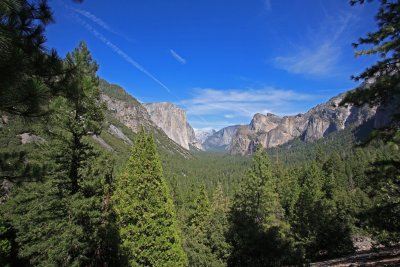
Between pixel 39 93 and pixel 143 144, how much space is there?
15.2 metres

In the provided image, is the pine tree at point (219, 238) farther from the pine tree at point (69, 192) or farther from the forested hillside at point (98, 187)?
the pine tree at point (69, 192)

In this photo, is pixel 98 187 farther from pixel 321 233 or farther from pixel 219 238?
pixel 321 233

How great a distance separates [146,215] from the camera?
17.6 m

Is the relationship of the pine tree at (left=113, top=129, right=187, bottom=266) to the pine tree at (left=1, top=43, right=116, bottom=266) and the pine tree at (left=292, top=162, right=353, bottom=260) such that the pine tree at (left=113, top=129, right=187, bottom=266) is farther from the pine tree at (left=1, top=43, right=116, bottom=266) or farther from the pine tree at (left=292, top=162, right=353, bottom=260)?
the pine tree at (left=292, top=162, right=353, bottom=260)

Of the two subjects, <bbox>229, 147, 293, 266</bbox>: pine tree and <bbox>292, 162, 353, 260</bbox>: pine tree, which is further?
<bbox>292, 162, 353, 260</bbox>: pine tree

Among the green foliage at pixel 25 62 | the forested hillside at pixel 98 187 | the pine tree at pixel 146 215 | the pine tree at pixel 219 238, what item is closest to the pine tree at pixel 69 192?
the forested hillside at pixel 98 187

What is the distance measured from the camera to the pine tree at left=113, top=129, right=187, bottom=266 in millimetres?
17312

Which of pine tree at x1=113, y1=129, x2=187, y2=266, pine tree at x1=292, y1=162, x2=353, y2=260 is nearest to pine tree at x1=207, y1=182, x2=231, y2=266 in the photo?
pine tree at x1=113, y1=129, x2=187, y2=266

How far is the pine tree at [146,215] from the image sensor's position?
17.3 metres

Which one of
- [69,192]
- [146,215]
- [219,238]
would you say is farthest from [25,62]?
[219,238]

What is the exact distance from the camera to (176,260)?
695 inches

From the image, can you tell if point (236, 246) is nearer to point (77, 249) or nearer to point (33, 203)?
point (77, 249)

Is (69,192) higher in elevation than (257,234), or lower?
higher

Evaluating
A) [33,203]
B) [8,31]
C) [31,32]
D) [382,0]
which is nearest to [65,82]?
[31,32]
